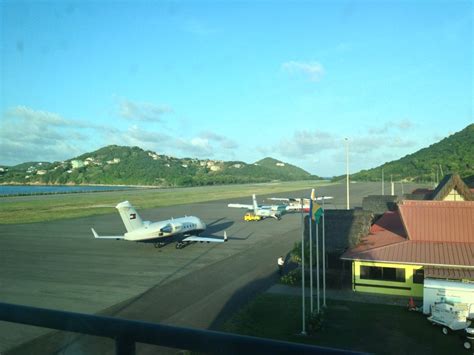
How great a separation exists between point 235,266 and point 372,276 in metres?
11.0

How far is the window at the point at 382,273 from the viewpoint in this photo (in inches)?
985

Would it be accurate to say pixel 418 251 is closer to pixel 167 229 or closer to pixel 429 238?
pixel 429 238

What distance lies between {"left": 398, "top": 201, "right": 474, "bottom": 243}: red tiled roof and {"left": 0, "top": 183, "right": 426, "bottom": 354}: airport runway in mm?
9823

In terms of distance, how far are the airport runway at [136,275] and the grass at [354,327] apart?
5.13ft

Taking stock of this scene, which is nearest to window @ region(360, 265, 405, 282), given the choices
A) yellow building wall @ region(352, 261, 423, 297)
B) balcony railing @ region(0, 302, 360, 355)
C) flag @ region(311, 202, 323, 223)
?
yellow building wall @ region(352, 261, 423, 297)

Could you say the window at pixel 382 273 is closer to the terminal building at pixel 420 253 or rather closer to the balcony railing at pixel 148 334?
the terminal building at pixel 420 253

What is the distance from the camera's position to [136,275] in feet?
99.1

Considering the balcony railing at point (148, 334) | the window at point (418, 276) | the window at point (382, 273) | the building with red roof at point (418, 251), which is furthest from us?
the window at point (382, 273)

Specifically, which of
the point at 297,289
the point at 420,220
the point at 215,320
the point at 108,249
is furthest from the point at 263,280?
the point at 108,249

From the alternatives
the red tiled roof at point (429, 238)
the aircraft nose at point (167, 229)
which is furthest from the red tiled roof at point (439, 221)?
the aircraft nose at point (167, 229)

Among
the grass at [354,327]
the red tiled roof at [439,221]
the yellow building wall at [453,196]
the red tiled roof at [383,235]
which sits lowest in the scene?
the grass at [354,327]

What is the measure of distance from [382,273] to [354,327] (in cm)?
678

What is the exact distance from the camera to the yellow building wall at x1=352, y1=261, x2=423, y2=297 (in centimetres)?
2461

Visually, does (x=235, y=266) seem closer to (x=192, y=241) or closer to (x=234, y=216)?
(x=192, y=241)
